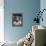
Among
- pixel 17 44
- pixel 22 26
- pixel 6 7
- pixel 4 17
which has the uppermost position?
pixel 6 7

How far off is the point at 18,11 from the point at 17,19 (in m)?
0.33

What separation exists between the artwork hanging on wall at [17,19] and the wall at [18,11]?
0.40ft

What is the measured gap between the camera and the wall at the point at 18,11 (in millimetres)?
A: 5352

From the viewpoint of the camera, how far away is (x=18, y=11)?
17.7ft

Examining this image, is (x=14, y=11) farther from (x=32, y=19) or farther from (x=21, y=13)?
(x=32, y=19)

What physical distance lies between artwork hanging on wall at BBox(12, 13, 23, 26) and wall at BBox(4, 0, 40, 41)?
12 cm

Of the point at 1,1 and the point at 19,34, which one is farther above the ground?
the point at 1,1

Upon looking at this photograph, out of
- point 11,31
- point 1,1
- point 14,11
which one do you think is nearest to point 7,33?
point 11,31

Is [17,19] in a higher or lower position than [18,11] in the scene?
lower

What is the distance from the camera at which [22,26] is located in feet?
17.9

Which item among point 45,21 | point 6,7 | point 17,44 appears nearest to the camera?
point 17,44

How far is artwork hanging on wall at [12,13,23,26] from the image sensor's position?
5.40m

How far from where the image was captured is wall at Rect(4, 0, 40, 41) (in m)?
5.35

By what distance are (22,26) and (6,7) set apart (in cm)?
100
